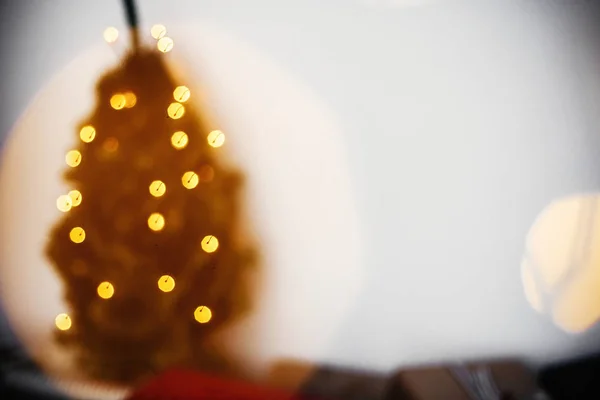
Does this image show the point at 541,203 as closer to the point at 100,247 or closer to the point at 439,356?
the point at 439,356

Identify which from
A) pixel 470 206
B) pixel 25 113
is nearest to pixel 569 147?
pixel 470 206

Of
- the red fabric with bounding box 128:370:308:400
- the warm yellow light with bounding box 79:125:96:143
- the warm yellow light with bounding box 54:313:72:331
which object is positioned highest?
the warm yellow light with bounding box 79:125:96:143

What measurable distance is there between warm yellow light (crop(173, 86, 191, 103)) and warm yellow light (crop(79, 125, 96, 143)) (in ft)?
0.46

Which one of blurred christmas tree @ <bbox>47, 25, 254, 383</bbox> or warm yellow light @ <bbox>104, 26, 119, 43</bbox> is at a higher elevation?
warm yellow light @ <bbox>104, 26, 119, 43</bbox>

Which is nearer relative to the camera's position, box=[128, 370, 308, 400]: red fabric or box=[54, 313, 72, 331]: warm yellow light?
box=[128, 370, 308, 400]: red fabric

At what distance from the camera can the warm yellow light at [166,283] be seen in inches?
31.2

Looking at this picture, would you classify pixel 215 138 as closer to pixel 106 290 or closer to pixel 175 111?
pixel 175 111

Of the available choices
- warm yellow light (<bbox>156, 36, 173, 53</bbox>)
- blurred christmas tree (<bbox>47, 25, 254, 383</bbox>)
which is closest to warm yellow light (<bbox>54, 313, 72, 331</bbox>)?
blurred christmas tree (<bbox>47, 25, 254, 383</bbox>)

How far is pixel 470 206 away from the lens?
0.86 m

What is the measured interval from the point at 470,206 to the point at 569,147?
0.20m

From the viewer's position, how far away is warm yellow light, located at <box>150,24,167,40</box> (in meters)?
0.85

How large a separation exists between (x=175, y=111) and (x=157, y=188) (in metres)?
0.13

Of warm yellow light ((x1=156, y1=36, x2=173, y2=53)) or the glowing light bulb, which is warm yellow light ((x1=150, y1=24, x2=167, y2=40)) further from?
the glowing light bulb

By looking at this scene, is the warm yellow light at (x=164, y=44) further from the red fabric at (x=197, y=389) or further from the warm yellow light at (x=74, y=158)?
the red fabric at (x=197, y=389)
